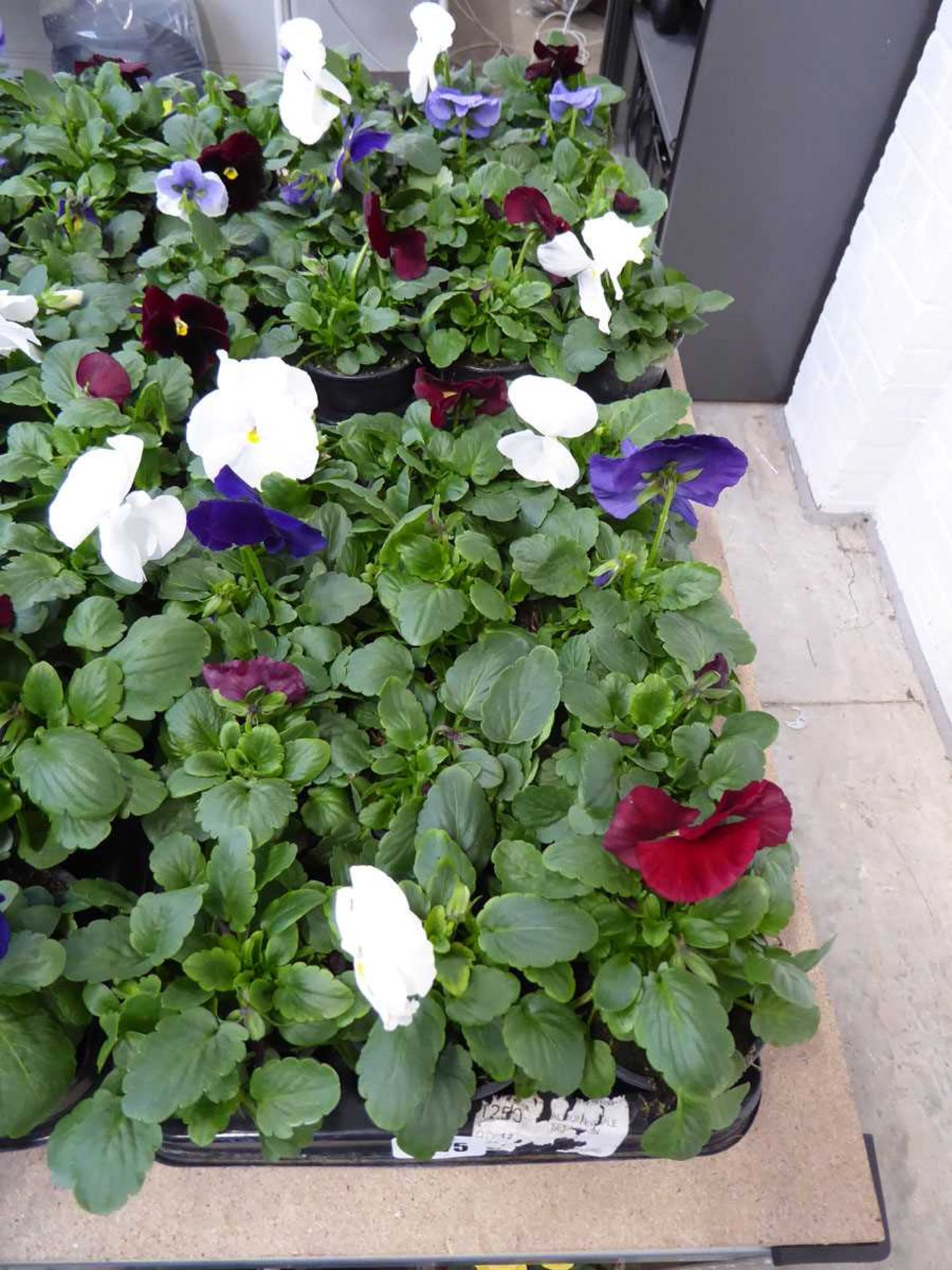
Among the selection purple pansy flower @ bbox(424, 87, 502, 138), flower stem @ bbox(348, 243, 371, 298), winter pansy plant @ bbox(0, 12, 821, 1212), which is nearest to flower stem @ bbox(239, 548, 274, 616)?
winter pansy plant @ bbox(0, 12, 821, 1212)

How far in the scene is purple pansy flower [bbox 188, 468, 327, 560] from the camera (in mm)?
801

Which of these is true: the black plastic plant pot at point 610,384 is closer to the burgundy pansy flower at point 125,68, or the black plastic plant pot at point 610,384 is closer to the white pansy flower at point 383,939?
the white pansy flower at point 383,939

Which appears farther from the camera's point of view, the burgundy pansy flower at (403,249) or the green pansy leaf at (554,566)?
the burgundy pansy flower at (403,249)

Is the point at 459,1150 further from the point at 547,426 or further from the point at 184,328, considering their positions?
the point at 184,328

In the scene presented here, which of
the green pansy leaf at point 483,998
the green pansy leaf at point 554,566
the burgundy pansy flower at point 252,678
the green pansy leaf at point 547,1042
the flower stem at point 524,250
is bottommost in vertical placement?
the green pansy leaf at point 547,1042

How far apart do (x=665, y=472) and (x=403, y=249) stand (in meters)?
0.52

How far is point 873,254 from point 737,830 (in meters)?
1.64

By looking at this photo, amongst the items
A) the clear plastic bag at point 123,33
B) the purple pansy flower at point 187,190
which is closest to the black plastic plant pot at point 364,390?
the purple pansy flower at point 187,190

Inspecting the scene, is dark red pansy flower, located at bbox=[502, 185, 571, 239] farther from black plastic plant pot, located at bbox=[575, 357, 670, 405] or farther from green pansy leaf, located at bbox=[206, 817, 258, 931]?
green pansy leaf, located at bbox=[206, 817, 258, 931]

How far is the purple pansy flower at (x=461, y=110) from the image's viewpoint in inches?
54.4

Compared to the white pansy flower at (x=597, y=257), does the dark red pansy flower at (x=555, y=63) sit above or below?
above

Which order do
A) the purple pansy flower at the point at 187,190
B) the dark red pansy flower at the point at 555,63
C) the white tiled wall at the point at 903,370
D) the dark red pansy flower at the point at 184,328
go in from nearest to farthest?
the dark red pansy flower at the point at 184,328, the purple pansy flower at the point at 187,190, the dark red pansy flower at the point at 555,63, the white tiled wall at the point at 903,370

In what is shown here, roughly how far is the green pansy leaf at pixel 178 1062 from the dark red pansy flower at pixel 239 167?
1.08 metres

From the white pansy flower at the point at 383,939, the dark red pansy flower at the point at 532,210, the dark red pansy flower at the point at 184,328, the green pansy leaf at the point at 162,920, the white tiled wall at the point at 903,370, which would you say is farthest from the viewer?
the white tiled wall at the point at 903,370
